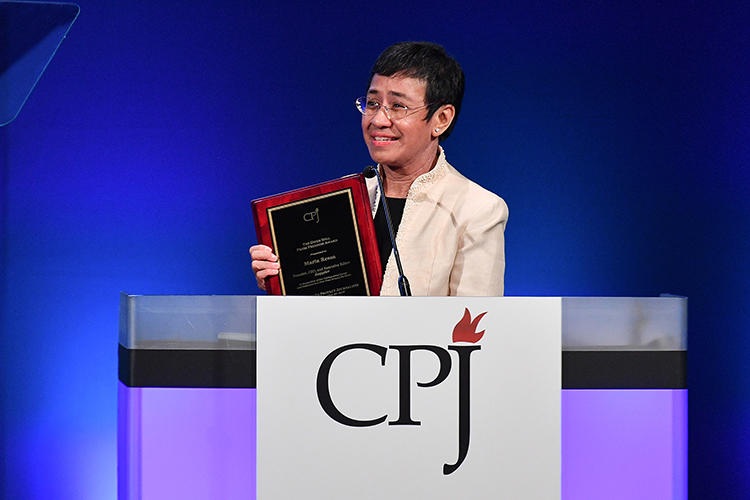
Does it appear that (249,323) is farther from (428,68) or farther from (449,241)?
(428,68)

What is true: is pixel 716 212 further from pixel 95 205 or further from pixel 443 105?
pixel 95 205

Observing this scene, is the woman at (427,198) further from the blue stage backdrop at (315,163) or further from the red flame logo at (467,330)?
the blue stage backdrop at (315,163)

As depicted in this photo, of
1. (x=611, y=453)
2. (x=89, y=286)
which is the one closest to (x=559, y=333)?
(x=611, y=453)

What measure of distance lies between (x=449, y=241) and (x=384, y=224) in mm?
162

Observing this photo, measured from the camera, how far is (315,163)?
318 centimetres

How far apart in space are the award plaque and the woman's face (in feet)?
0.87

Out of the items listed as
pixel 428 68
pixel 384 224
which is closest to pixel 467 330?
pixel 384 224

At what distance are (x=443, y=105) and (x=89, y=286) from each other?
5.24 ft

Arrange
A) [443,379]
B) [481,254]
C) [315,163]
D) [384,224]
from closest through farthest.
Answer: [443,379] < [481,254] < [384,224] < [315,163]

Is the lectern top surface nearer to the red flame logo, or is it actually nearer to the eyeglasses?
the red flame logo

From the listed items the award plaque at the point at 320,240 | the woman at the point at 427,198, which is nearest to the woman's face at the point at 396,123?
the woman at the point at 427,198

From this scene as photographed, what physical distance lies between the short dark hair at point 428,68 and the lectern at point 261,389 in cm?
62

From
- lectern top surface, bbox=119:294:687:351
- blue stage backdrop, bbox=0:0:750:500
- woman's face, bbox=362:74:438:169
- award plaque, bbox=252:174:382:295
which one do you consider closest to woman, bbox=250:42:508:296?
woman's face, bbox=362:74:438:169

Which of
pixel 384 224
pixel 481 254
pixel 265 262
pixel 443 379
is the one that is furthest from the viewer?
pixel 384 224
